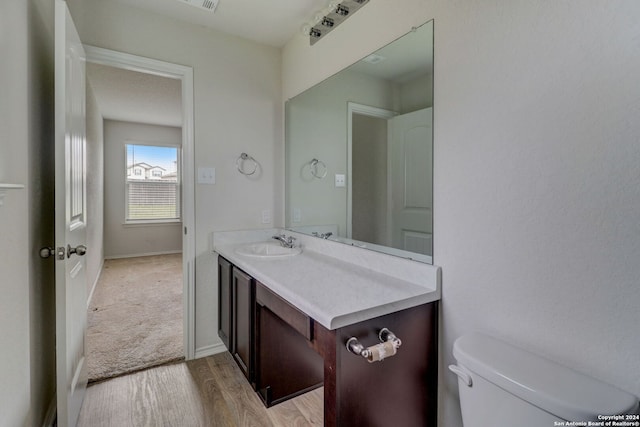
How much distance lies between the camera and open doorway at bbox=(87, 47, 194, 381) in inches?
84.4

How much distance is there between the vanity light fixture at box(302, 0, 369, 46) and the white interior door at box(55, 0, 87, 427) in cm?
124

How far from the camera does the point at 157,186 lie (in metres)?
5.81

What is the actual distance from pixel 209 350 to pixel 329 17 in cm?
237

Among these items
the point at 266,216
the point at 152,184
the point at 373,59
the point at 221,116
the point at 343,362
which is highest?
the point at 373,59

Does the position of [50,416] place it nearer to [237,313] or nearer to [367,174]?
[237,313]

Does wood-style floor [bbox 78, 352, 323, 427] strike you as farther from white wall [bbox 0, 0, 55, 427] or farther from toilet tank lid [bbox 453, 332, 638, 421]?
toilet tank lid [bbox 453, 332, 638, 421]

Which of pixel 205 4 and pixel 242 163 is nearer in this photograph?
pixel 205 4

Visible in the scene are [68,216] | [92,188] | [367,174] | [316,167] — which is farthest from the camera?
[92,188]

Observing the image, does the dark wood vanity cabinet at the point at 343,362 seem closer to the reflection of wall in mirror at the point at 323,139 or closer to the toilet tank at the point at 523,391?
the toilet tank at the point at 523,391

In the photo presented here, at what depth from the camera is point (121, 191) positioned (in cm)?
547

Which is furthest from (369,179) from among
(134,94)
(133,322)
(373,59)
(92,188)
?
(134,94)

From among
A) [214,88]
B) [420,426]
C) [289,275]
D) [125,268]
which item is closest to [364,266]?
[289,275]

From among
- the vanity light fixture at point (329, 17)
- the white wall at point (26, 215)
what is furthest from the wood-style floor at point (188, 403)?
the vanity light fixture at point (329, 17)

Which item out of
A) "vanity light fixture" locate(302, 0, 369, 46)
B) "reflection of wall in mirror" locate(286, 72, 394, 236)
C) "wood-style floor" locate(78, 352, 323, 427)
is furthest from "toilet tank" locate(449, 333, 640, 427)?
"vanity light fixture" locate(302, 0, 369, 46)
